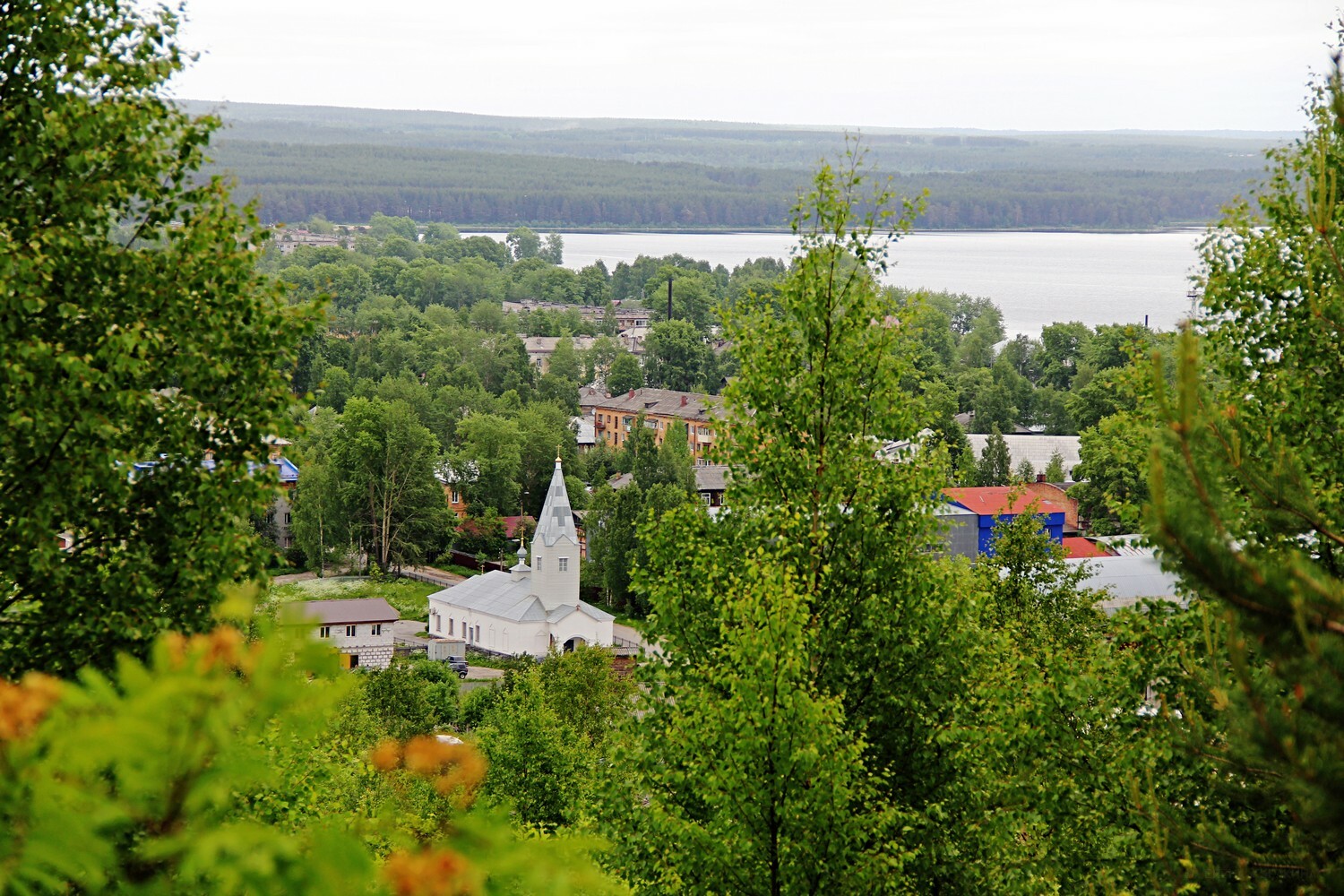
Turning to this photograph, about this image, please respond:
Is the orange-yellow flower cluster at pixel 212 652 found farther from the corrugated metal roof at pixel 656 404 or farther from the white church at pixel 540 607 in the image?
the corrugated metal roof at pixel 656 404

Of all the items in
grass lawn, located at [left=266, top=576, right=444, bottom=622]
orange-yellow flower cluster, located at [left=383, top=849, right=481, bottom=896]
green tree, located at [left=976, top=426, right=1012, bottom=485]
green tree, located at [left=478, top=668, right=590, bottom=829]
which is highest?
orange-yellow flower cluster, located at [left=383, top=849, right=481, bottom=896]

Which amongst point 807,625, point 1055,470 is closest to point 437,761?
point 807,625

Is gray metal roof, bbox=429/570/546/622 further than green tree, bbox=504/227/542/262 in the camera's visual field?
No

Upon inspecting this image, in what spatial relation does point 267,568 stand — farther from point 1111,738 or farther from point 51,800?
point 1111,738

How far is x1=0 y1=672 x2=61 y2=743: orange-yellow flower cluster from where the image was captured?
85.7 inches

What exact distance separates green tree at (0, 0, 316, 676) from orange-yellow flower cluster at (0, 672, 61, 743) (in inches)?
113

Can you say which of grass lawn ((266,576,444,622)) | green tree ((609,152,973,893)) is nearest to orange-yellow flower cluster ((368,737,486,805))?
green tree ((609,152,973,893))

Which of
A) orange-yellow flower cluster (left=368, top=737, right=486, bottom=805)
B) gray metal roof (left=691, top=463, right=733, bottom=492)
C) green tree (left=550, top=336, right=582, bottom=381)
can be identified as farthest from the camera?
green tree (left=550, top=336, right=582, bottom=381)

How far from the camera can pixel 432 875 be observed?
2.17 m

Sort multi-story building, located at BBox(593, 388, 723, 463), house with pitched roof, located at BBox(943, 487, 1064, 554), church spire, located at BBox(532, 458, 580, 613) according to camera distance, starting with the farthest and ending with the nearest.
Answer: multi-story building, located at BBox(593, 388, 723, 463), church spire, located at BBox(532, 458, 580, 613), house with pitched roof, located at BBox(943, 487, 1064, 554)

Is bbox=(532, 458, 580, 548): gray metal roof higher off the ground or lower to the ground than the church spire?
higher

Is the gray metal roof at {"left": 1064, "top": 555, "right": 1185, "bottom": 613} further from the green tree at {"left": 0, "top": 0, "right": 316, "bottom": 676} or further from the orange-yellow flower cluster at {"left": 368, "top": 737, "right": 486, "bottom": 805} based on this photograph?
the orange-yellow flower cluster at {"left": 368, "top": 737, "right": 486, "bottom": 805}

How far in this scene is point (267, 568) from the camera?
584cm

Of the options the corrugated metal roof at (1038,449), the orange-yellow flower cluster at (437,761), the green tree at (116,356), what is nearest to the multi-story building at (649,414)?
the corrugated metal roof at (1038,449)
